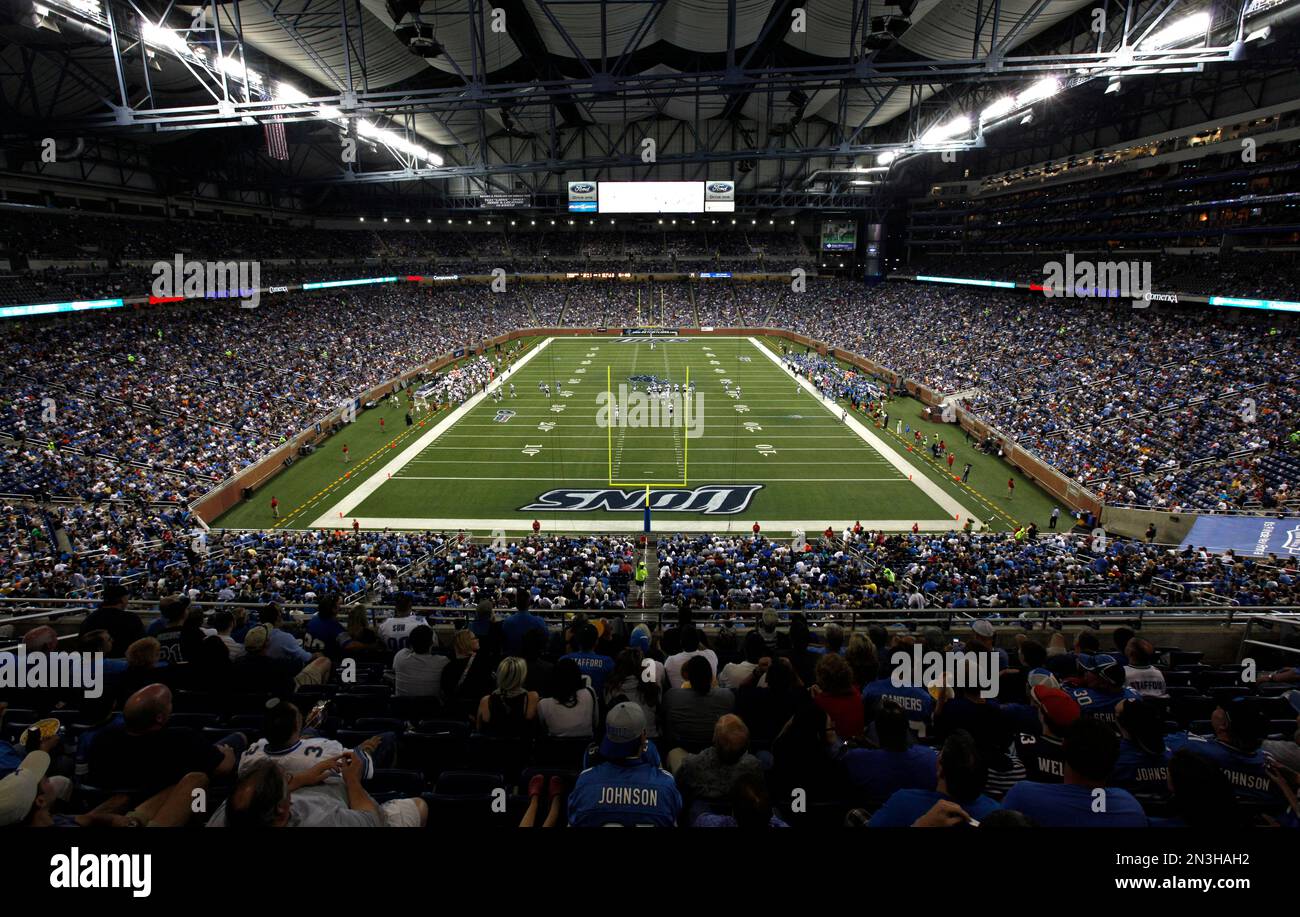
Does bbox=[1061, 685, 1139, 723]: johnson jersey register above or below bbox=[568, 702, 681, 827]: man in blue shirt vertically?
below

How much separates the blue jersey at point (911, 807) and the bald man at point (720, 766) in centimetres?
60

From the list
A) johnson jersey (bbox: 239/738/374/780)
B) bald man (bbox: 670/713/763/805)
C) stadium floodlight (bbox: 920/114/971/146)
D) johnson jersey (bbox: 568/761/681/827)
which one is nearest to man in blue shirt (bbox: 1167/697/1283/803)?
bald man (bbox: 670/713/763/805)

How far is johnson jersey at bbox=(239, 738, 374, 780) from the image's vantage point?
3.44m

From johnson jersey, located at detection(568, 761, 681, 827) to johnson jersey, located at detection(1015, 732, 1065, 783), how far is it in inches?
88.7

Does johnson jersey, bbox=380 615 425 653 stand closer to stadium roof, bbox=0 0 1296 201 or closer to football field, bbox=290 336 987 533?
football field, bbox=290 336 987 533

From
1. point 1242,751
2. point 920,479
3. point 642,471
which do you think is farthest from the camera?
point 642,471

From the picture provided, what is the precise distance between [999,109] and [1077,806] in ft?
121

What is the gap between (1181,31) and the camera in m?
25.0

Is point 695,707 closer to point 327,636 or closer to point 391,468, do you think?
point 327,636

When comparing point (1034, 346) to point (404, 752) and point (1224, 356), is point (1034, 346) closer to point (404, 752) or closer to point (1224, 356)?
point (1224, 356)

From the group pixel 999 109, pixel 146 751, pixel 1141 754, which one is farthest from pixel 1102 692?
pixel 999 109

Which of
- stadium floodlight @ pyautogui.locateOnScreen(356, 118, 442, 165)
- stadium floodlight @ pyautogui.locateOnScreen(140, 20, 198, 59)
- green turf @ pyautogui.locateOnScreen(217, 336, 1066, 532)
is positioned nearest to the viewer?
stadium floodlight @ pyautogui.locateOnScreen(140, 20, 198, 59)

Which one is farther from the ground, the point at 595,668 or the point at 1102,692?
the point at 1102,692

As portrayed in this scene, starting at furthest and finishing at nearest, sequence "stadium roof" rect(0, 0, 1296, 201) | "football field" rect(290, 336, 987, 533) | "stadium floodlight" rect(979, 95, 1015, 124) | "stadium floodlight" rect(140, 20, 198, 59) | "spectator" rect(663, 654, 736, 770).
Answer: "stadium floodlight" rect(979, 95, 1015, 124) → "football field" rect(290, 336, 987, 533) → "stadium roof" rect(0, 0, 1296, 201) → "stadium floodlight" rect(140, 20, 198, 59) → "spectator" rect(663, 654, 736, 770)
